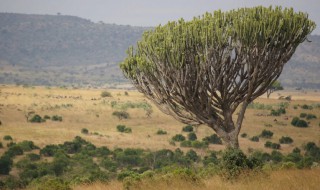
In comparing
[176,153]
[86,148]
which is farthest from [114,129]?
[176,153]

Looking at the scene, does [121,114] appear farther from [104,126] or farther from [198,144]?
[198,144]

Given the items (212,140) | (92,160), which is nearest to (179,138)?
(212,140)

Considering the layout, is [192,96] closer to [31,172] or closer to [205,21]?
[205,21]

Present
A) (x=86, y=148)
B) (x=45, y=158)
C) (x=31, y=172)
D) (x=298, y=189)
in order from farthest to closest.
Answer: (x=86, y=148), (x=45, y=158), (x=31, y=172), (x=298, y=189)

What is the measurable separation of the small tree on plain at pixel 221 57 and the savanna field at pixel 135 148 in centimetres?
247

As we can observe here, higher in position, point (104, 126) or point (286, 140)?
point (286, 140)

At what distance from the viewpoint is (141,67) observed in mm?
15164

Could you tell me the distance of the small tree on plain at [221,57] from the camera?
46.3ft

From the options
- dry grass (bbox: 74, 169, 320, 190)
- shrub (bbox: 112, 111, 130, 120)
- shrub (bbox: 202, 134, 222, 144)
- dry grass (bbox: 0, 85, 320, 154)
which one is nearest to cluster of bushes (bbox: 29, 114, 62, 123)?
dry grass (bbox: 0, 85, 320, 154)

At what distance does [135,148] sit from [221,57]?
67.0 feet

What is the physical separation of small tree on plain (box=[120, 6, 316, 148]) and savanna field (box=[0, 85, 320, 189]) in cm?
247

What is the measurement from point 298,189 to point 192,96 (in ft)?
18.6

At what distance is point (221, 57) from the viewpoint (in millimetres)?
14320

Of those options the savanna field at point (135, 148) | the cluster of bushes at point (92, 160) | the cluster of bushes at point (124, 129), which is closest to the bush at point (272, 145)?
the savanna field at point (135, 148)
